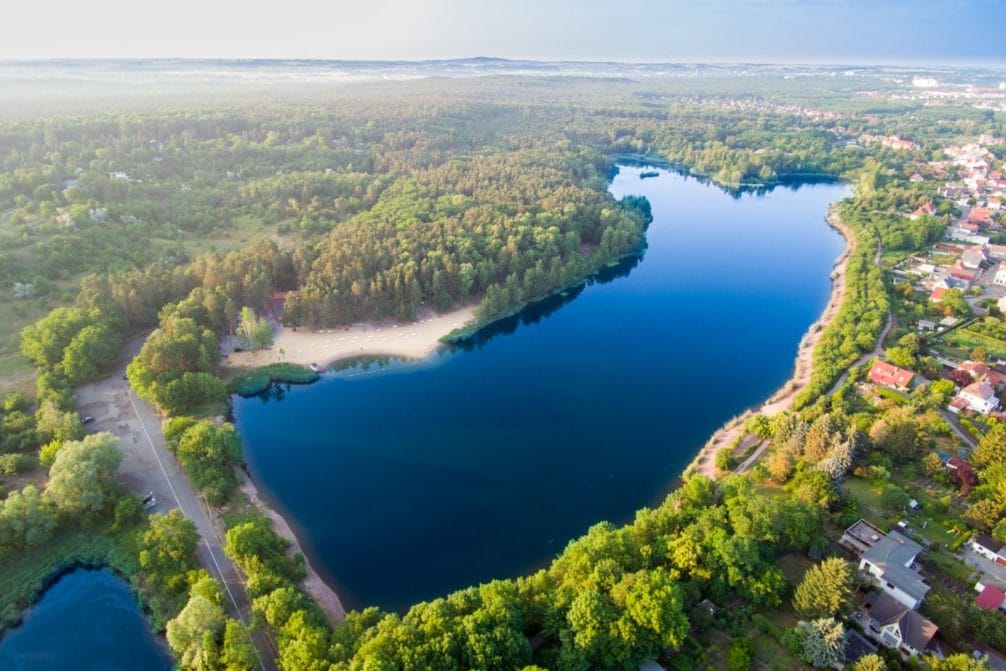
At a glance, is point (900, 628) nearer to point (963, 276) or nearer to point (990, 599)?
point (990, 599)

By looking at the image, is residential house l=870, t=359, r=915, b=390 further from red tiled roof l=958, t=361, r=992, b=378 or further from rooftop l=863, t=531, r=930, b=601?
rooftop l=863, t=531, r=930, b=601

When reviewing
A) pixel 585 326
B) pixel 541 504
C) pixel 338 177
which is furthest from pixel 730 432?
pixel 338 177

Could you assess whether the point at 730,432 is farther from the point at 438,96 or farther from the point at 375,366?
the point at 438,96

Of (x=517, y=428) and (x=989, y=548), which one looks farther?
(x=517, y=428)

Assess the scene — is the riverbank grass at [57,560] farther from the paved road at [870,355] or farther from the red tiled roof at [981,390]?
the red tiled roof at [981,390]

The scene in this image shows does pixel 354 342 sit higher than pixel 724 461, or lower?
lower

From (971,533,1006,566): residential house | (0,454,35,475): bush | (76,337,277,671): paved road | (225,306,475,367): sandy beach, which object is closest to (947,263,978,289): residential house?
(971,533,1006,566): residential house

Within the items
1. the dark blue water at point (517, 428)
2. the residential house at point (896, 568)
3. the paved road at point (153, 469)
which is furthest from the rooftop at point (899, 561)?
the paved road at point (153, 469)

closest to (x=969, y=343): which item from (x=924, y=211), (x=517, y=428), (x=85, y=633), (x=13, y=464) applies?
A: (x=517, y=428)
